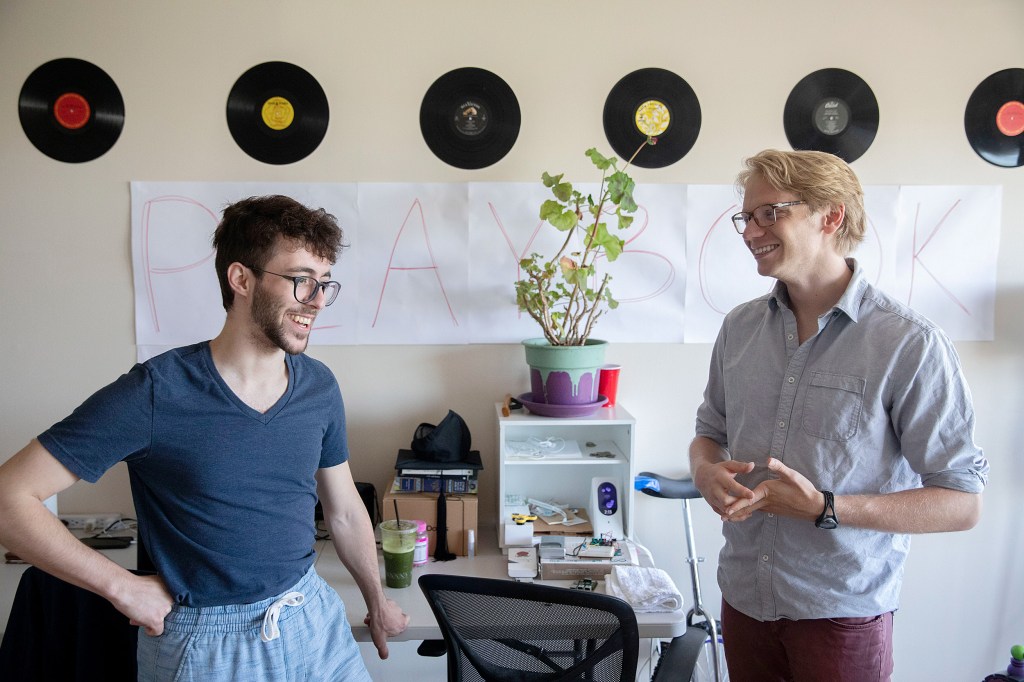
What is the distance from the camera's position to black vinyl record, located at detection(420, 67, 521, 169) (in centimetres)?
235

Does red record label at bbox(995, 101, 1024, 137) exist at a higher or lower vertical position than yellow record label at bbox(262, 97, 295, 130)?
higher

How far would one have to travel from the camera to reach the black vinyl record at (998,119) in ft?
8.00

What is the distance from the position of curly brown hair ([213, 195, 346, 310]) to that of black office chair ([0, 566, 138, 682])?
0.68 metres

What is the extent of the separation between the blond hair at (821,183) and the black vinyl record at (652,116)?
948mm

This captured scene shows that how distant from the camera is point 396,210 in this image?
2387mm

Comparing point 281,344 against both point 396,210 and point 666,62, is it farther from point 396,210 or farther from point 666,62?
point 666,62

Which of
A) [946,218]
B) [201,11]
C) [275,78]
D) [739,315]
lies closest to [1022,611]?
[946,218]

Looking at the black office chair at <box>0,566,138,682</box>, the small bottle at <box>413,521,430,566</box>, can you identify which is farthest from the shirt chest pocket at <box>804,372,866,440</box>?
the black office chair at <box>0,566,138,682</box>

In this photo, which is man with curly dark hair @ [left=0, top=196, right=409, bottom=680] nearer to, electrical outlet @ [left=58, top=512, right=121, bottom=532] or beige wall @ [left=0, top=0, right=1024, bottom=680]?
beige wall @ [left=0, top=0, right=1024, bottom=680]

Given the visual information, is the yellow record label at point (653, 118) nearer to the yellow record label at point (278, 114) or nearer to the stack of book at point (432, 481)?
the yellow record label at point (278, 114)

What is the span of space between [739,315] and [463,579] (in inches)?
33.9

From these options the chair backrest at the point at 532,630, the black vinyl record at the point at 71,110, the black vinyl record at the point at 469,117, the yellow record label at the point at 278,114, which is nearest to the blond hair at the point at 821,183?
the chair backrest at the point at 532,630

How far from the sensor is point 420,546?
2082mm

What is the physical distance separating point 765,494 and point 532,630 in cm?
51
